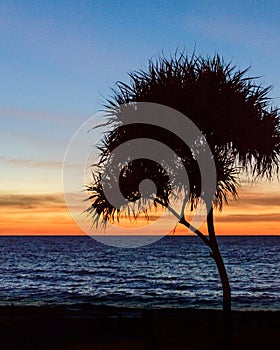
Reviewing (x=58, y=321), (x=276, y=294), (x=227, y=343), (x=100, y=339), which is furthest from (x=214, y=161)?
(x=276, y=294)

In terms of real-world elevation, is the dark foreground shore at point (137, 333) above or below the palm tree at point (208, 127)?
below

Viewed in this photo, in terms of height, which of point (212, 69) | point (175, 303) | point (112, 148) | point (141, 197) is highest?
point (212, 69)

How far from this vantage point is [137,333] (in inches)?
798

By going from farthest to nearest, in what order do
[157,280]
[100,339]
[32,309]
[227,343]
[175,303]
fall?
1. [157,280]
2. [175,303]
3. [32,309]
4. [100,339]
5. [227,343]

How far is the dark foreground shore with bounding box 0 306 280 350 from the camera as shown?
689 inches

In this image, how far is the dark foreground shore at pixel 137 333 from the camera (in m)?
17.5

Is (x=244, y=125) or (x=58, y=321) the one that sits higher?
(x=244, y=125)

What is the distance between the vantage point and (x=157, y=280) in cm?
7288

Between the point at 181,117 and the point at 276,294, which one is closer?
the point at 181,117

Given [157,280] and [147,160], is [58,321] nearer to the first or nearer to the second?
[147,160]

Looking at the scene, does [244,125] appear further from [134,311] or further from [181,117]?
[134,311]

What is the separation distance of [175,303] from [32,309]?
67.0 ft

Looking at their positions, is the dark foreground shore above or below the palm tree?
below

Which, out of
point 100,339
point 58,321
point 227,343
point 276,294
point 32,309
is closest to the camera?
point 227,343
